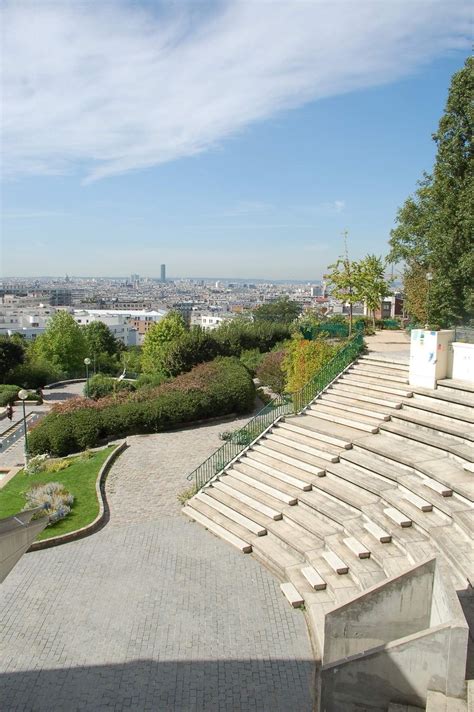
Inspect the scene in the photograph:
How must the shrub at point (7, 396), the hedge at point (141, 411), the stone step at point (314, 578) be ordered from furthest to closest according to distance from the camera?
the shrub at point (7, 396), the hedge at point (141, 411), the stone step at point (314, 578)

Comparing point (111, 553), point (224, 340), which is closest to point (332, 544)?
point (111, 553)

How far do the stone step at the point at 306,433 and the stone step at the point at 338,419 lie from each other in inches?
23.6

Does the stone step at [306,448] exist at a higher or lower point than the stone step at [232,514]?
higher

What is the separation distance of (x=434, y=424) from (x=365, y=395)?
10.3 ft

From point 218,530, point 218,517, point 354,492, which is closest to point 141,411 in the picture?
point 218,517

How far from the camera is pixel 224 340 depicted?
41.0 metres

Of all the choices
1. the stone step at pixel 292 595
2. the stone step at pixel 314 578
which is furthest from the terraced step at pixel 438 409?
the stone step at pixel 292 595

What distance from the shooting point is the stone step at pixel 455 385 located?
46.9 feet

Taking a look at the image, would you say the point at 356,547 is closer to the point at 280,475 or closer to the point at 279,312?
the point at 280,475

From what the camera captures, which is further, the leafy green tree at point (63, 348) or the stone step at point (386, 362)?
the leafy green tree at point (63, 348)

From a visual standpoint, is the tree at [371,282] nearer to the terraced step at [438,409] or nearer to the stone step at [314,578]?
the terraced step at [438,409]

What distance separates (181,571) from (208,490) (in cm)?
369

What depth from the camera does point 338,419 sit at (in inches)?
616

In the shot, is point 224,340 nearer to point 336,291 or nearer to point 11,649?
point 336,291
